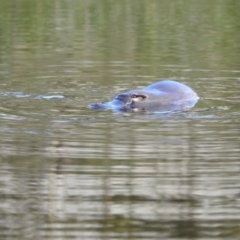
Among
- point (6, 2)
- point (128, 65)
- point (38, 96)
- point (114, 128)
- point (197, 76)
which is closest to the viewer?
point (114, 128)

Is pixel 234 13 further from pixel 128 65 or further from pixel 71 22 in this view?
pixel 128 65

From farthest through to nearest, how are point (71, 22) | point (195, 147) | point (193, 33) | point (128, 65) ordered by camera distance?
point (71, 22), point (193, 33), point (128, 65), point (195, 147)

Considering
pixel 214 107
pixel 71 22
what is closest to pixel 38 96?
pixel 214 107

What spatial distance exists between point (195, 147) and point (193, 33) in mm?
12646

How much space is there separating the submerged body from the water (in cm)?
22

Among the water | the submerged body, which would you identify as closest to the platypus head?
the submerged body

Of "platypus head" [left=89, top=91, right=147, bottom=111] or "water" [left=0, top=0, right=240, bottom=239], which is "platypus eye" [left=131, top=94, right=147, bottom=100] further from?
"water" [left=0, top=0, right=240, bottom=239]

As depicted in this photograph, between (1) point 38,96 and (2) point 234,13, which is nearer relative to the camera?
(1) point 38,96

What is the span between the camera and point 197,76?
1477 cm

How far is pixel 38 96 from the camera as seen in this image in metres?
12.5

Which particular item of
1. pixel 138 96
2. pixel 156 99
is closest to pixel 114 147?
pixel 138 96

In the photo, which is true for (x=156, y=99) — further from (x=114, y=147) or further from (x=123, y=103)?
(x=114, y=147)

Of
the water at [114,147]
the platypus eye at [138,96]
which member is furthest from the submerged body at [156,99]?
the water at [114,147]

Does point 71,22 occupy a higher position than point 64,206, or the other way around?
point 64,206
